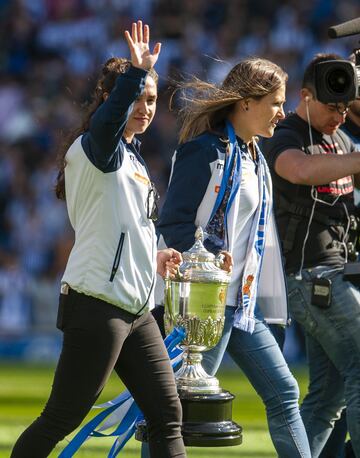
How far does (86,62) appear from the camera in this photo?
1936 centimetres

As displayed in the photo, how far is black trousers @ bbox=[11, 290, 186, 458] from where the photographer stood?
187 inches

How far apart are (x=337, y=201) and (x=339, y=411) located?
3.44 ft

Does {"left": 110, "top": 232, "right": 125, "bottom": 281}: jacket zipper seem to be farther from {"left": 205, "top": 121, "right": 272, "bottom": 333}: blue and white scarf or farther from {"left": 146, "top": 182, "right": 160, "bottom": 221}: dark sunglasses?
{"left": 205, "top": 121, "right": 272, "bottom": 333}: blue and white scarf

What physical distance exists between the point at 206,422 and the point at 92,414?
15.0 ft

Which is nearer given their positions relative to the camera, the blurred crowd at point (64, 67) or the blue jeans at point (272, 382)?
the blue jeans at point (272, 382)

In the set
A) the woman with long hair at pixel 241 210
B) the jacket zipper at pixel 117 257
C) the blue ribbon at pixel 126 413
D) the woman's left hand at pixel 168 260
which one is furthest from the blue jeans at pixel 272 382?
the jacket zipper at pixel 117 257

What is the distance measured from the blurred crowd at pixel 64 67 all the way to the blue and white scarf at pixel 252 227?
1039cm

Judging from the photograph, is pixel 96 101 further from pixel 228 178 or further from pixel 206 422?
pixel 206 422

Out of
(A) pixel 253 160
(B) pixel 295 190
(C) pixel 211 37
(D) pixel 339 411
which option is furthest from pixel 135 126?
(C) pixel 211 37

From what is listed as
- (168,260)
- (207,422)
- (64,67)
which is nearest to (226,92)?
(168,260)

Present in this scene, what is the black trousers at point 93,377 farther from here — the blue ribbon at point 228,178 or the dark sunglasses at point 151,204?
the blue ribbon at point 228,178

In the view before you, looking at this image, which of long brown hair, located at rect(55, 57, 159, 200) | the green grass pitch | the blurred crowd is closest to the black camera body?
long brown hair, located at rect(55, 57, 159, 200)

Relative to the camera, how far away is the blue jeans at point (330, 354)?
5.86m

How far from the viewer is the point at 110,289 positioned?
4750mm
